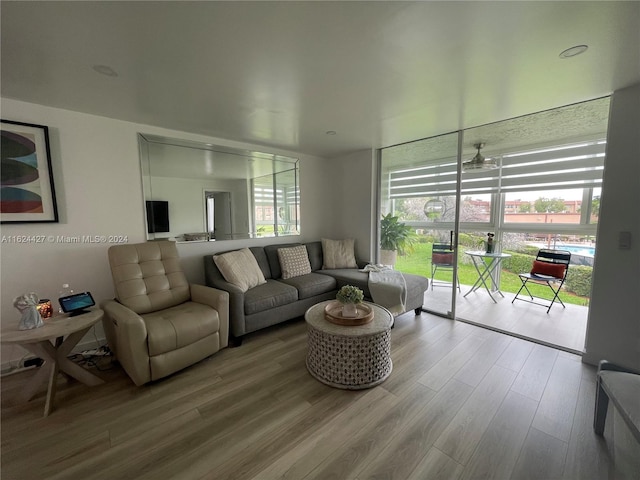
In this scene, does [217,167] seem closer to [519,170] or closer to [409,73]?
[409,73]

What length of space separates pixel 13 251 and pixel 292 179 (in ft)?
10.2

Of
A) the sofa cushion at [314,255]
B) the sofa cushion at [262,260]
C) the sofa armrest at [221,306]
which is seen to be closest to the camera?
the sofa armrest at [221,306]

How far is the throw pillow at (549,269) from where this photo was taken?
10.9 ft

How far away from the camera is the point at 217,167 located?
3.36 meters

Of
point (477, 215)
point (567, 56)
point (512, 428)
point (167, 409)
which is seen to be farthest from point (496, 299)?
point (167, 409)

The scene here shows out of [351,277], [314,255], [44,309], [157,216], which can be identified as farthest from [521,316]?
[44,309]

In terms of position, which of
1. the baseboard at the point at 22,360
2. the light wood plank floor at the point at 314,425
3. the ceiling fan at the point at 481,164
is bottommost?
the light wood plank floor at the point at 314,425

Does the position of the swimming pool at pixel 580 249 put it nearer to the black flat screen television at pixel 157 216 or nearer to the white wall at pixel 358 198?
the white wall at pixel 358 198

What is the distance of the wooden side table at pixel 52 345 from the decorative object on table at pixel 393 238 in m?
3.50

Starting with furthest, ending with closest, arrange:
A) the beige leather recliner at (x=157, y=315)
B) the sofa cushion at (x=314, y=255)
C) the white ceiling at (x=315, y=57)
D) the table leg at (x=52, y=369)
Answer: the sofa cushion at (x=314, y=255) → the beige leather recliner at (x=157, y=315) → the table leg at (x=52, y=369) → the white ceiling at (x=315, y=57)

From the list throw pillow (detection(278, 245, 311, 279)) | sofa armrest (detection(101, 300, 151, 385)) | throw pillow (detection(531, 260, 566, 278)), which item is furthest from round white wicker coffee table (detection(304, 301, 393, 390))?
throw pillow (detection(531, 260, 566, 278))

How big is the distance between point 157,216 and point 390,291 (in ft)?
9.24

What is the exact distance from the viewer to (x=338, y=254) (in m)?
4.01

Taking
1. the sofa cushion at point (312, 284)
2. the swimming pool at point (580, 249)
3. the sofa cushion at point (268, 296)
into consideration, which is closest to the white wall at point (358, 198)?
the sofa cushion at point (312, 284)
